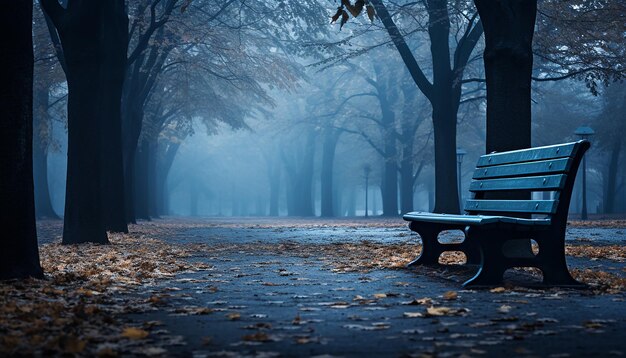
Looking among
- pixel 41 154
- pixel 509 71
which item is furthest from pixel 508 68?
pixel 41 154

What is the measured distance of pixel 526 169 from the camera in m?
7.97

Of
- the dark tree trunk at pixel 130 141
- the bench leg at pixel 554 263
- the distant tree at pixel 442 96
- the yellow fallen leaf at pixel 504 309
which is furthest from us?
the dark tree trunk at pixel 130 141

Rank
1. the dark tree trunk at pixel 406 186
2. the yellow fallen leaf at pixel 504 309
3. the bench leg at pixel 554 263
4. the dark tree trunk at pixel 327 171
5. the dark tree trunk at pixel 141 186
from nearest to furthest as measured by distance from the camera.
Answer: the yellow fallen leaf at pixel 504 309 → the bench leg at pixel 554 263 → the dark tree trunk at pixel 141 186 → the dark tree trunk at pixel 406 186 → the dark tree trunk at pixel 327 171

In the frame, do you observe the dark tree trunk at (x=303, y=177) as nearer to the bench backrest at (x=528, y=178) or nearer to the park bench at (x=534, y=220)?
the bench backrest at (x=528, y=178)

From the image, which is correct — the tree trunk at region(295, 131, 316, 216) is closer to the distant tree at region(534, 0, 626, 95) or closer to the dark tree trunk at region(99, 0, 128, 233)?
the distant tree at region(534, 0, 626, 95)

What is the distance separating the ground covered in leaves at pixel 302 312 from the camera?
15.4 feet

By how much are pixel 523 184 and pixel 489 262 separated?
0.96 m

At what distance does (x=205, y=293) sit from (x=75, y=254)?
527 cm

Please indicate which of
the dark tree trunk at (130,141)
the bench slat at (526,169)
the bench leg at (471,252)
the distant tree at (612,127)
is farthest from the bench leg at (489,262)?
the distant tree at (612,127)

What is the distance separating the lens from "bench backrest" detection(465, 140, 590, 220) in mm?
7066

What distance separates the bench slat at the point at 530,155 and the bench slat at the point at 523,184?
0.59 ft

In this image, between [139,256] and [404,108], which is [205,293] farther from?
[404,108]

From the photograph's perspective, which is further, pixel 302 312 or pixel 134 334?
pixel 302 312

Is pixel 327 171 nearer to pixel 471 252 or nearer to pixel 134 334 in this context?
pixel 471 252
